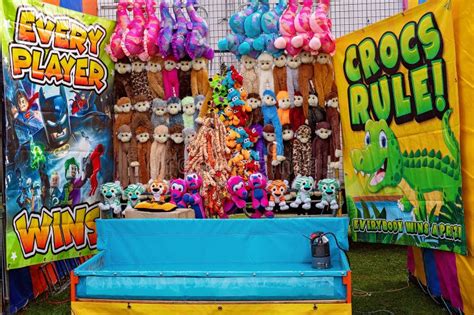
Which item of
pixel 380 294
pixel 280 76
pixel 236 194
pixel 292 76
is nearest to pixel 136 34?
pixel 280 76

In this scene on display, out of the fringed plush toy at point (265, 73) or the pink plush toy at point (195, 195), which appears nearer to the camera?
the pink plush toy at point (195, 195)

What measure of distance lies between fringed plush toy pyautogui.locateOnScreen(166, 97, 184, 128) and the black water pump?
239 centimetres

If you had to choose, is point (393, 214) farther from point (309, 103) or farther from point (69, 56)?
point (69, 56)

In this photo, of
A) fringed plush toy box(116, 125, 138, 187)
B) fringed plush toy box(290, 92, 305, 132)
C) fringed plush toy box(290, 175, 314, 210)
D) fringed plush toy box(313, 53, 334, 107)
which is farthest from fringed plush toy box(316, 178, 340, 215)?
fringed plush toy box(116, 125, 138, 187)

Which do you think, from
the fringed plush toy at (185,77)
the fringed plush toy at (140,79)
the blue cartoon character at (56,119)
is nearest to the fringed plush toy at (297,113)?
the fringed plush toy at (185,77)

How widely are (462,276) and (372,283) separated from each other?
1830 mm

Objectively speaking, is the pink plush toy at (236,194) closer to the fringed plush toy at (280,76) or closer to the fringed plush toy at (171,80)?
the fringed plush toy at (280,76)

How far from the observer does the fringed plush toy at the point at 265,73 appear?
6223 millimetres

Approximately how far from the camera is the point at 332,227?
442 cm

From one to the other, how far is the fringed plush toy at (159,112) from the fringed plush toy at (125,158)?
258 mm

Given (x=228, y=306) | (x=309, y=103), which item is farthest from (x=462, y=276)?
(x=309, y=103)

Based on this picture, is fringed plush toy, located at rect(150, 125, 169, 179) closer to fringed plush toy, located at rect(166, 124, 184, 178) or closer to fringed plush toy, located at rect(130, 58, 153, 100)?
fringed plush toy, located at rect(166, 124, 184, 178)

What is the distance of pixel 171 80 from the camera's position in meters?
6.32

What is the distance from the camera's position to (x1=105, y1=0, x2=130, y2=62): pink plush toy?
6098mm
